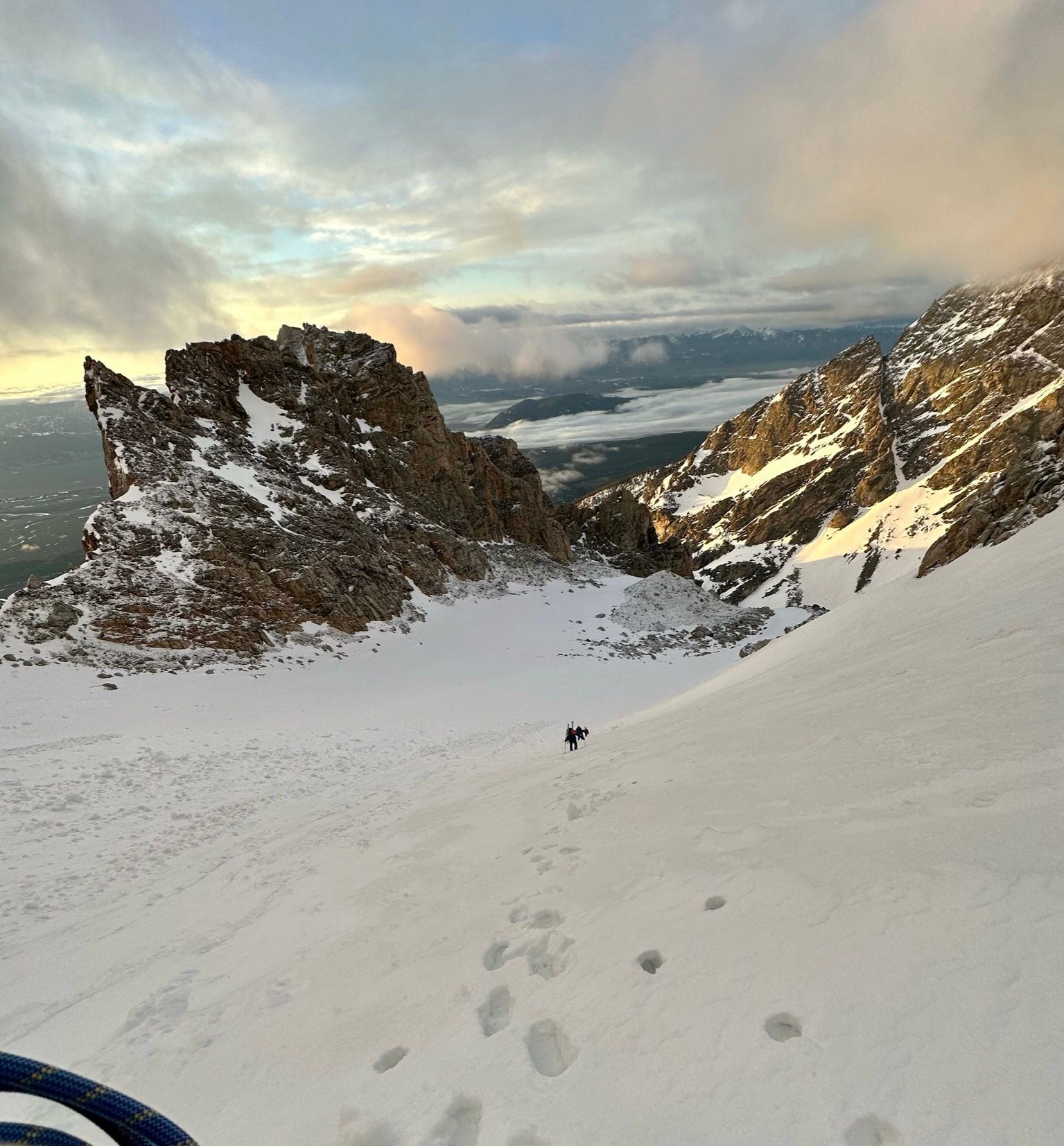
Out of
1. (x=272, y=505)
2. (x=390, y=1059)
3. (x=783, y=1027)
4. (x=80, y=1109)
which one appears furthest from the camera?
(x=272, y=505)

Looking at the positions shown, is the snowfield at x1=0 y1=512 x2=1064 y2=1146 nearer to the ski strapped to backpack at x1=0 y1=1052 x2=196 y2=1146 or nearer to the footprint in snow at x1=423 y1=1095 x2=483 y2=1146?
the footprint in snow at x1=423 y1=1095 x2=483 y2=1146

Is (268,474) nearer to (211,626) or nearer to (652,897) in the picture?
(211,626)

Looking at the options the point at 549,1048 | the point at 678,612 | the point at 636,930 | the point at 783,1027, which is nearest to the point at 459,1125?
the point at 549,1048

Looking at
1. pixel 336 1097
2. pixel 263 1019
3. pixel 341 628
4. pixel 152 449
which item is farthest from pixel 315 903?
pixel 152 449

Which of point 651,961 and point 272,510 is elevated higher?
point 272,510

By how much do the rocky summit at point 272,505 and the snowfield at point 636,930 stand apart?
1297 centimetres

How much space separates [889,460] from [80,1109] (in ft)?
600

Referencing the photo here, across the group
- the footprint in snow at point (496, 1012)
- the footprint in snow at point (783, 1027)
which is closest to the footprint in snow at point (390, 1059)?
the footprint in snow at point (496, 1012)

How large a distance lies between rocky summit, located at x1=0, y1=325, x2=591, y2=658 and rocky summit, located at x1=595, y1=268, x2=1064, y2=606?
83787 mm

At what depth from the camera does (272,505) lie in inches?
1336

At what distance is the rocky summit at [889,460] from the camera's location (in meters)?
128

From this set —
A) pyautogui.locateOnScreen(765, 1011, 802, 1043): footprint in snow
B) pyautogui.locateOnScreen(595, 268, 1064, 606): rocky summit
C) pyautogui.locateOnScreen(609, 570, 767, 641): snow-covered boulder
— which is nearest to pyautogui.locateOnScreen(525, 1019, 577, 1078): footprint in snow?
pyautogui.locateOnScreen(765, 1011, 802, 1043): footprint in snow

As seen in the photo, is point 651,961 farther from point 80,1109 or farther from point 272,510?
point 272,510

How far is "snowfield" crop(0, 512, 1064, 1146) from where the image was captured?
2.95m
